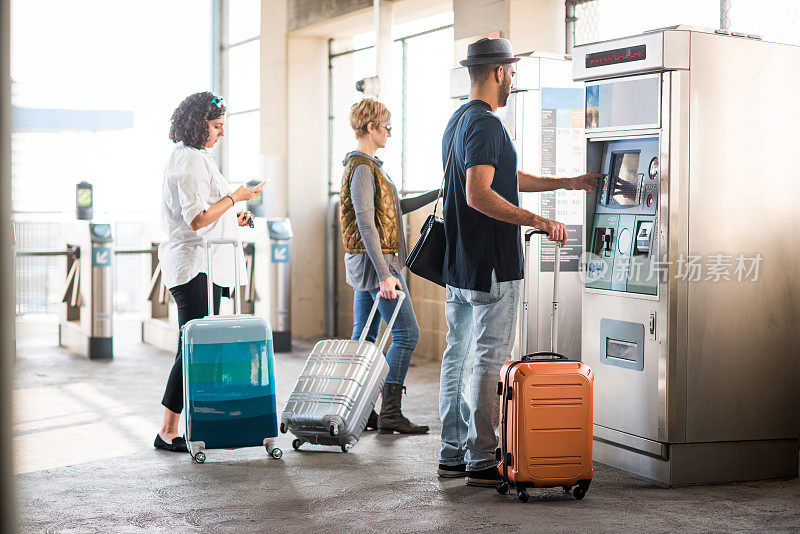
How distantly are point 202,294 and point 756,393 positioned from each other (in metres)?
2.35

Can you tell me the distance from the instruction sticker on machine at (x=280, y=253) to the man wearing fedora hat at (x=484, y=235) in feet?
13.9

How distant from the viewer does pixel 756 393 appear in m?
3.76

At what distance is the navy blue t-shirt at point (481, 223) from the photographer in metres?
3.39

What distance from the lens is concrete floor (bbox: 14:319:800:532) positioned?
3119 mm

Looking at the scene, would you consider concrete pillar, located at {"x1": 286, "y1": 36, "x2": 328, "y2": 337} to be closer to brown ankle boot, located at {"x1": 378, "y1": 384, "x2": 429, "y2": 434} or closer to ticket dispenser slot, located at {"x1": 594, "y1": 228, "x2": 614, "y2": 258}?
brown ankle boot, located at {"x1": 378, "y1": 384, "x2": 429, "y2": 434}

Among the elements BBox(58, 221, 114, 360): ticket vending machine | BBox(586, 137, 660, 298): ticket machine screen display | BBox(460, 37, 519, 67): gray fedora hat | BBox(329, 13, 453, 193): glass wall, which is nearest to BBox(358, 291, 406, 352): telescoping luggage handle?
BBox(586, 137, 660, 298): ticket machine screen display

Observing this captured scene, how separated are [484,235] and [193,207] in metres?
1.29

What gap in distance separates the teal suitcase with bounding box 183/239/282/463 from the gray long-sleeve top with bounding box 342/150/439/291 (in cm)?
60

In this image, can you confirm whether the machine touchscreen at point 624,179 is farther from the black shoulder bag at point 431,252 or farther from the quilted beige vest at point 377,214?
the quilted beige vest at point 377,214

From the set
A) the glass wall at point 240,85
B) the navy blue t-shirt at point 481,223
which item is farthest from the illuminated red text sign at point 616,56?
the glass wall at point 240,85

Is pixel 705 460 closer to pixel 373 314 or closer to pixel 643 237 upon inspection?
pixel 643 237

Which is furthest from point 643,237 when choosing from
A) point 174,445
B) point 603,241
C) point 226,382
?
point 174,445

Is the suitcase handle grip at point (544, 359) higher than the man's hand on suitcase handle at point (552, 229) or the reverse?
the reverse

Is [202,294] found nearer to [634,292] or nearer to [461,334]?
[461,334]
